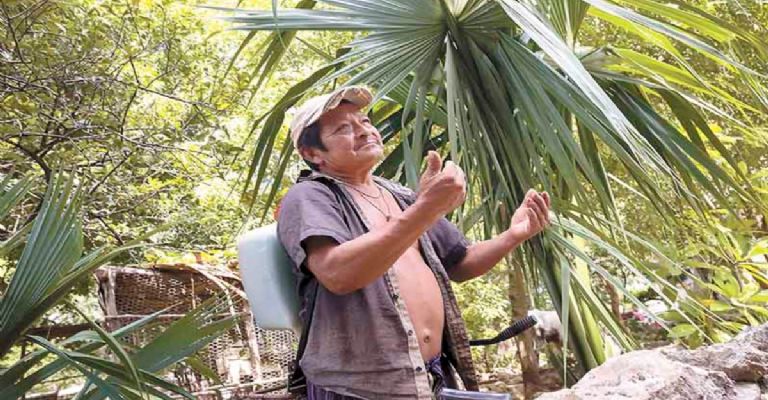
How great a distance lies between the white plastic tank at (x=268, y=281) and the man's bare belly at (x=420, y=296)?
0.59 feet

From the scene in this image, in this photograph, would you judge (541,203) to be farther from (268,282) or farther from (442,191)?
(268,282)

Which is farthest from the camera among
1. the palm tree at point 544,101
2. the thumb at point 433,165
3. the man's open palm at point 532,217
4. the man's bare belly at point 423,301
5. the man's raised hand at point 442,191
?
the palm tree at point 544,101

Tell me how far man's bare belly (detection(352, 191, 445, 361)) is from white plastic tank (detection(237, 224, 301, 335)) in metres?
0.18

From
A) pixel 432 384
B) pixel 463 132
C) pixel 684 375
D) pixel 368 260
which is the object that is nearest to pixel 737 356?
pixel 684 375

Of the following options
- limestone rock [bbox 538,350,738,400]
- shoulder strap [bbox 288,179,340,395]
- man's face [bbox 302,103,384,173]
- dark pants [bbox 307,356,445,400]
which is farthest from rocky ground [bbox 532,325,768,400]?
man's face [bbox 302,103,384,173]

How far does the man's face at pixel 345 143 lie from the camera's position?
133cm

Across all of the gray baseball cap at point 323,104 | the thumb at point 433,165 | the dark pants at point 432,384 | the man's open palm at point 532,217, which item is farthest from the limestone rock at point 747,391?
the gray baseball cap at point 323,104

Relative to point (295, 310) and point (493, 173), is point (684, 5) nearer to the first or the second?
point (493, 173)

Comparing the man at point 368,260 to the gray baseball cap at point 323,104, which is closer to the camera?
the man at point 368,260

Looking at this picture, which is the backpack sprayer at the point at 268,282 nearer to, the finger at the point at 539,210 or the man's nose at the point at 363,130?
the man's nose at the point at 363,130

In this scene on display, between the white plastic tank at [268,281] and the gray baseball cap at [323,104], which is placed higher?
the gray baseball cap at [323,104]

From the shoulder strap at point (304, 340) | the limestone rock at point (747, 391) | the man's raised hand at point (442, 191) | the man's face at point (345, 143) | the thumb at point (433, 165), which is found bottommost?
the limestone rock at point (747, 391)

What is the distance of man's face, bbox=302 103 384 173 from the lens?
1.33 meters

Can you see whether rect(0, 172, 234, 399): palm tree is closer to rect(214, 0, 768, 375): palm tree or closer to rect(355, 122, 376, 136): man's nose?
rect(355, 122, 376, 136): man's nose
